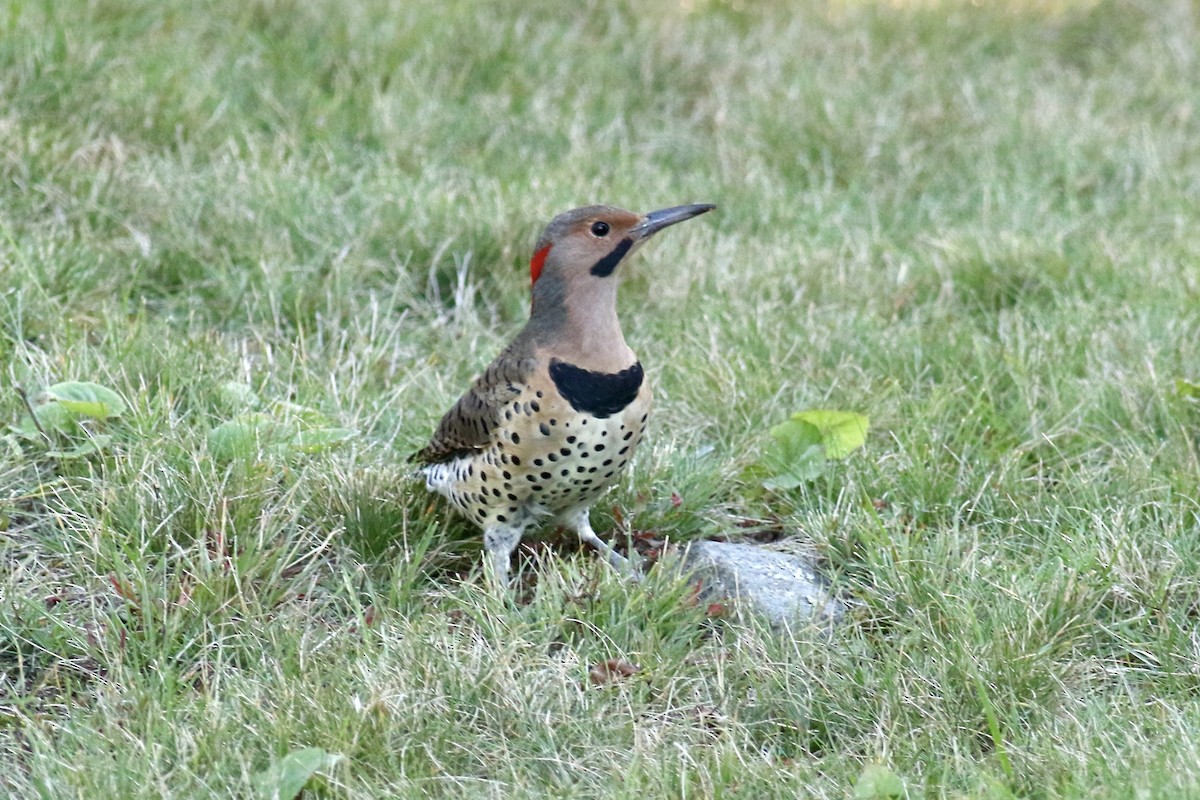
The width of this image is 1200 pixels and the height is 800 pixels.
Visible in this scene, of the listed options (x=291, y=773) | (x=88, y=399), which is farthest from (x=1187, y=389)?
(x=88, y=399)

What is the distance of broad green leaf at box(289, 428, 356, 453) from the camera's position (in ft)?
→ 13.8

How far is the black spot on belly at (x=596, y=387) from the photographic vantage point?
3719mm

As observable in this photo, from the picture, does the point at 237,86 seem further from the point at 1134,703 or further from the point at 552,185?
the point at 1134,703

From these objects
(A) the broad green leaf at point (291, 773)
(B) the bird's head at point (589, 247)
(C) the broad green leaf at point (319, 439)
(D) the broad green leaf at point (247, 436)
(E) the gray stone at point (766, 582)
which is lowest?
(E) the gray stone at point (766, 582)

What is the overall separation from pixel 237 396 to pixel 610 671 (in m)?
1.59

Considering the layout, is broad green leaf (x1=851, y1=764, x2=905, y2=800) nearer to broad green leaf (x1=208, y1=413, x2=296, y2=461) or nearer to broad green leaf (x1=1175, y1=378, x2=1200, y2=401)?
broad green leaf (x1=208, y1=413, x2=296, y2=461)

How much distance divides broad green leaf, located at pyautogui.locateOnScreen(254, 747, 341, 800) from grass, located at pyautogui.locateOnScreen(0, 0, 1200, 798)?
0.01 meters

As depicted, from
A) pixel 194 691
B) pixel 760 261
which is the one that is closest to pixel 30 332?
pixel 194 691

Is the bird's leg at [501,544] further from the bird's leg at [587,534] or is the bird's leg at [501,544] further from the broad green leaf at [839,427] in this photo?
the broad green leaf at [839,427]

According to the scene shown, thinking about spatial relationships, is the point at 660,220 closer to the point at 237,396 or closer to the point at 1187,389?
the point at 237,396

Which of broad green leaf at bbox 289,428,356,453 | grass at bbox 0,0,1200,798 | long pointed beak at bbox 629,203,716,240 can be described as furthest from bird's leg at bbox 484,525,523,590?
long pointed beak at bbox 629,203,716,240

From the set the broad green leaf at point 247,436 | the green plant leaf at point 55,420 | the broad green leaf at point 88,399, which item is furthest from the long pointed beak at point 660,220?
the green plant leaf at point 55,420

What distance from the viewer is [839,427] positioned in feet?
14.7

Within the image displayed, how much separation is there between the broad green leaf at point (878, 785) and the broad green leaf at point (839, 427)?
1.51 m
